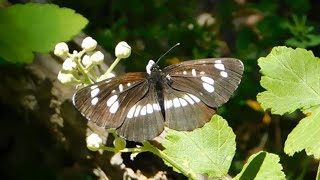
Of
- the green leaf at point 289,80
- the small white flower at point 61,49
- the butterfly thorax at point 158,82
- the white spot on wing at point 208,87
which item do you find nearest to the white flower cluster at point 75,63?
the small white flower at point 61,49

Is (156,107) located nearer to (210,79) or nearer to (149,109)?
(149,109)

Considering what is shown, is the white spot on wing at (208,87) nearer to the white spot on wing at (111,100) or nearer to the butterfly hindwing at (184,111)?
the butterfly hindwing at (184,111)

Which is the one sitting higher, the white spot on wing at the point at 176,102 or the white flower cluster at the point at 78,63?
the white flower cluster at the point at 78,63

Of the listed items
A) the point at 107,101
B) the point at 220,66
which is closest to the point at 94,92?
the point at 107,101

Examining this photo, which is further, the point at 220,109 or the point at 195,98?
the point at 220,109

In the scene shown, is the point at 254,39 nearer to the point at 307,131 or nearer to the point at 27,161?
the point at 27,161

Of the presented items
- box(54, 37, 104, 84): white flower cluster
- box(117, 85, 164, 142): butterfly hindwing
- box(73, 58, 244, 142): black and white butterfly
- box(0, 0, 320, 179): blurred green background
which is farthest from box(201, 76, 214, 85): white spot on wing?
box(0, 0, 320, 179): blurred green background
